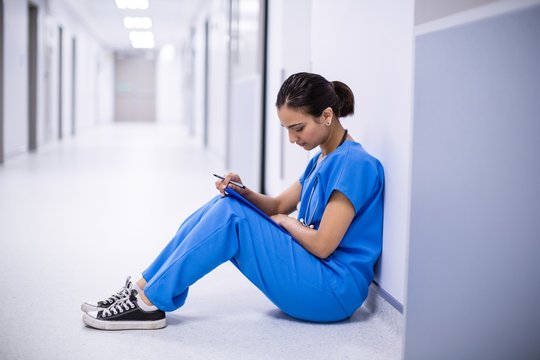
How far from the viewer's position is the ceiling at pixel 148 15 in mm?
12859

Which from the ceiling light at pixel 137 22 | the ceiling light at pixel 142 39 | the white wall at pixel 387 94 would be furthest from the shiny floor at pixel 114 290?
the ceiling light at pixel 142 39

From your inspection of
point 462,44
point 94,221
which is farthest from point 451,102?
point 94,221

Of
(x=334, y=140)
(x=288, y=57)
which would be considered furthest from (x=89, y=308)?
(x=288, y=57)

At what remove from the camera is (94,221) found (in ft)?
13.8

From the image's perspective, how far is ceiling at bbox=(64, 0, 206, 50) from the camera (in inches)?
506

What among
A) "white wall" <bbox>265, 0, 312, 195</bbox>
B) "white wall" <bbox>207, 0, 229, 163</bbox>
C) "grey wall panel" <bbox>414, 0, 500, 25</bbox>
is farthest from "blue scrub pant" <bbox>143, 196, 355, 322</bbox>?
"white wall" <bbox>207, 0, 229, 163</bbox>

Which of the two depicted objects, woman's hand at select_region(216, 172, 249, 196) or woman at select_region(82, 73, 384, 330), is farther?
woman's hand at select_region(216, 172, 249, 196)

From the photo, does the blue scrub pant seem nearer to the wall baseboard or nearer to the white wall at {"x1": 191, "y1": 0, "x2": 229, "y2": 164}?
the wall baseboard

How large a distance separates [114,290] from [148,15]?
12.8m

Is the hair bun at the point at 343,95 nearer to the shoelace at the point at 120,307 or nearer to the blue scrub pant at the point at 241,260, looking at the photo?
the blue scrub pant at the point at 241,260

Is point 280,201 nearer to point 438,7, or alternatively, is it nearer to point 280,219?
point 280,219

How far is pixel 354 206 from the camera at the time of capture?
6.95 feet

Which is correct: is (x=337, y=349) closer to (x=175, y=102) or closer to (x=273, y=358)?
(x=273, y=358)

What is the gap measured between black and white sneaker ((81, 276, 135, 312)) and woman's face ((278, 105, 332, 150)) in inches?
28.3
